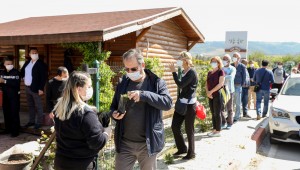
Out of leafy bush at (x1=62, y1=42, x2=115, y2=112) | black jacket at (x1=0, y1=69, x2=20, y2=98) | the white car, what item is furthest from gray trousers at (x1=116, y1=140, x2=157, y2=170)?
black jacket at (x1=0, y1=69, x2=20, y2=98)

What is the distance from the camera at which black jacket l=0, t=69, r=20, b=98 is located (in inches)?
306

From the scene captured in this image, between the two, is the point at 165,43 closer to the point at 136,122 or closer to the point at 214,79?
the point at 214,79

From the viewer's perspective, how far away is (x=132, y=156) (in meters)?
3.53

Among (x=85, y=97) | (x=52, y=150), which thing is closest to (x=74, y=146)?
(x=85, y=97)

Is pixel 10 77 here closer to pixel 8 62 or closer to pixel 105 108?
pixel 8 62

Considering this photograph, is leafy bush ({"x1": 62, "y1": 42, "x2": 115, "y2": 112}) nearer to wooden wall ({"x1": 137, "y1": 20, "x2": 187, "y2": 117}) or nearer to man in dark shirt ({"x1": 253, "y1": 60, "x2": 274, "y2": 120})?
wooden wall ({"x1": 137, "y1": 20, "x2": 187, "y2": 117})

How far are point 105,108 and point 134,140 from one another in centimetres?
358

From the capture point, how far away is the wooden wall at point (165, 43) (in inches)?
403

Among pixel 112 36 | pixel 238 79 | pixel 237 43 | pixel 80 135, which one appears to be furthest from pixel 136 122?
pixel 237 43

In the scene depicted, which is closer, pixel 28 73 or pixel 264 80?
pixel 28 73

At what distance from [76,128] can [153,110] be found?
0.96 metres

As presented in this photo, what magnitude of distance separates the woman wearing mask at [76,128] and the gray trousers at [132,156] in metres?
0.56

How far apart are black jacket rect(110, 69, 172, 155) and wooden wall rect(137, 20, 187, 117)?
20.4 ft

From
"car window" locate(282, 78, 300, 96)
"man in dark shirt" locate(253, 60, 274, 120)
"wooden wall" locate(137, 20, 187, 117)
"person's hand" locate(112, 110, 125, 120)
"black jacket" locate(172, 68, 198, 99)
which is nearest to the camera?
"person's hand" locate(112, 110, 125, 120)
